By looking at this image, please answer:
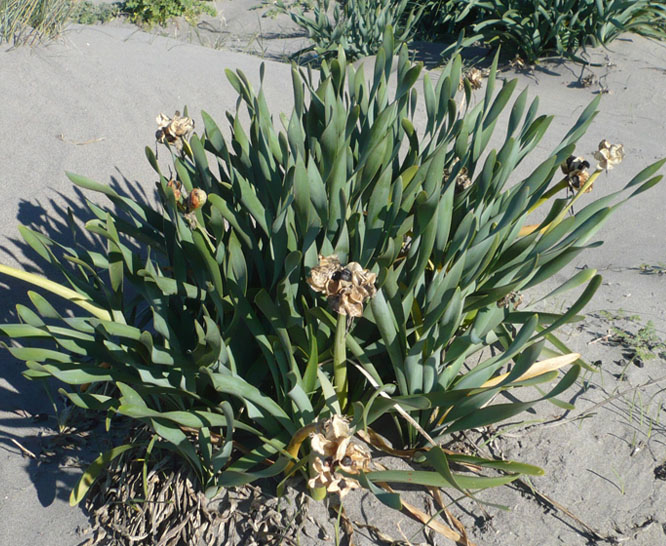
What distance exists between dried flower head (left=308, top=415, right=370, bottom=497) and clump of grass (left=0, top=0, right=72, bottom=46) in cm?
313

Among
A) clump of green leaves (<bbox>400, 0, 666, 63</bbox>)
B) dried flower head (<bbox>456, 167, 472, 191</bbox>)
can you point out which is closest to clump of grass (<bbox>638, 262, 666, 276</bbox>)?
dried flower head (<bbox>456, 167, 472, 191</bbox>)

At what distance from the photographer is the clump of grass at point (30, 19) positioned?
3.33 m

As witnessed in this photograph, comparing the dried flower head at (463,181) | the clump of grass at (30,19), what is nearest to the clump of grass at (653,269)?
the dried flower head at (463,181)

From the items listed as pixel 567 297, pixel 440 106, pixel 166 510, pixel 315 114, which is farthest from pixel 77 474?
pixel 567 297

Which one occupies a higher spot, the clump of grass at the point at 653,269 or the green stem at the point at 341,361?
the green stem at the point at 341,361

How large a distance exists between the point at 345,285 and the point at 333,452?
1.01 ft

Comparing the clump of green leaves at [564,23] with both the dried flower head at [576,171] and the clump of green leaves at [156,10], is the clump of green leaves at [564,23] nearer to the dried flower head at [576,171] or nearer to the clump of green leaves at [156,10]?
the dried flower head at [576,171]

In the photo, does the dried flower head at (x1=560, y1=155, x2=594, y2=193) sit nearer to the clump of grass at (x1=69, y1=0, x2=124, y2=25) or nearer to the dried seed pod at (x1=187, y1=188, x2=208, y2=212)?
the dried seed pod at (x1=187, y1=188, x2=208, y2=212)

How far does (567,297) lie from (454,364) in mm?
998

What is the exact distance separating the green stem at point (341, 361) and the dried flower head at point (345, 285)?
0.13 metres

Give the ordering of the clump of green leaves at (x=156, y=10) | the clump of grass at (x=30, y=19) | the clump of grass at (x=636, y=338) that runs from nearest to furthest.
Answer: the clump of grass at (x=636, y=338), the clump of grass at (x=30, y=19), the clump of green leaves at (x=156, y=10)

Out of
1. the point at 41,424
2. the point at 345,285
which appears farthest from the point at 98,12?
the point at 345,285

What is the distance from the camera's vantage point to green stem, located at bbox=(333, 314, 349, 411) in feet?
4.44

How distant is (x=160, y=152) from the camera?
10.4 feet
